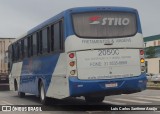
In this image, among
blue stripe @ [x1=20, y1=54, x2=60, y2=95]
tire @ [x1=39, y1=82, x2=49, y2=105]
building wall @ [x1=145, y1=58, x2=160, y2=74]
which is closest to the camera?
blue stripe @ [x1=20, y1=54, x2=60, y2=95]

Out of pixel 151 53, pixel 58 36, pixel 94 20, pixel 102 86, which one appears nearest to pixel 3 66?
pixel 58 36

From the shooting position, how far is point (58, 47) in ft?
47.0

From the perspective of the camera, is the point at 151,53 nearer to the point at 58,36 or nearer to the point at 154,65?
the point at 154,65

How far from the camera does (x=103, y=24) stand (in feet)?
44.7

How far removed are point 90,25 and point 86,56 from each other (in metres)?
1.05

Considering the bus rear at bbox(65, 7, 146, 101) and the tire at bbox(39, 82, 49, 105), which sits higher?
the bus rear at bbox(65, 7, 146, 101)

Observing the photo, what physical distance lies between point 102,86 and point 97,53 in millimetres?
1060

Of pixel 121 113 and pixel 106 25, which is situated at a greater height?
pixel 106 25

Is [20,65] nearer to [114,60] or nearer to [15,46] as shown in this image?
[15,46]

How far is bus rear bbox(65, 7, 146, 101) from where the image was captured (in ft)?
43.1

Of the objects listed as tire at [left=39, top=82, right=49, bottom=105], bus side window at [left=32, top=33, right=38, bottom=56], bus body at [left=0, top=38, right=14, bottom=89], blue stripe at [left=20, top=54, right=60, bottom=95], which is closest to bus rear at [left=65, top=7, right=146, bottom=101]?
blue stripe at [left=20, top=54, right=60, bottom=95]

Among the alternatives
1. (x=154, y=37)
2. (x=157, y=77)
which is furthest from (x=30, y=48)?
(x=154, y=37)

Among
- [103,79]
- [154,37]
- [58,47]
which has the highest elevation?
[154,37]

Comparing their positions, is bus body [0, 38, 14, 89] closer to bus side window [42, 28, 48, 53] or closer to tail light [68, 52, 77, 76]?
bus side window [42, 28, 48, 53]
